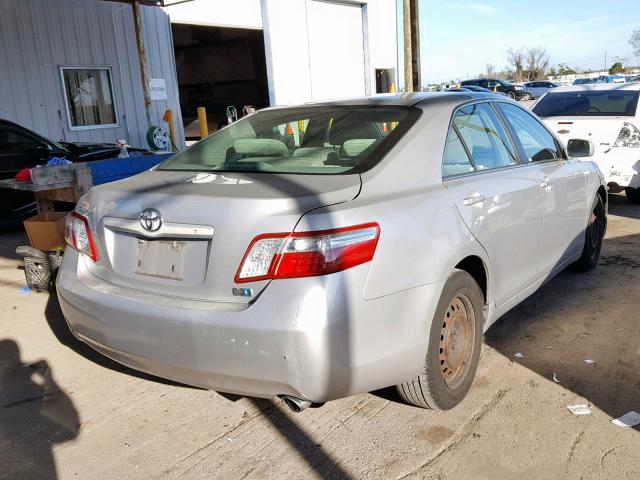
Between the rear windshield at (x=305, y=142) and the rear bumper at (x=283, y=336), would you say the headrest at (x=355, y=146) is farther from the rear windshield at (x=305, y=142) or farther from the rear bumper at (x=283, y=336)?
the rear bumper at (x=283, y=336)

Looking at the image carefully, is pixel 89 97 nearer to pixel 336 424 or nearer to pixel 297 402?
pixel 336 424

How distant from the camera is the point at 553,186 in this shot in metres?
4.14

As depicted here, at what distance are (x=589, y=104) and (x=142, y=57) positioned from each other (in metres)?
8.77

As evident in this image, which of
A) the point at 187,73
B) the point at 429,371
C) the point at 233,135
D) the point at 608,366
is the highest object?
the point at 187,73

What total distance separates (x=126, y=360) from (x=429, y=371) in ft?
4.78

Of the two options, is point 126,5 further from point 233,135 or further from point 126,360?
point 126,360

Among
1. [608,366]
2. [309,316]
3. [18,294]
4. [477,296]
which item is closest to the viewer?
[309,316]

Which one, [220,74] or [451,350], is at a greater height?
[220,74]

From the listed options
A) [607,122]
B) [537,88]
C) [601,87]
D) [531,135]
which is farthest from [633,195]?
[537,88]

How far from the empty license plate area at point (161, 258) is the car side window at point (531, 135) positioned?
8.13ft

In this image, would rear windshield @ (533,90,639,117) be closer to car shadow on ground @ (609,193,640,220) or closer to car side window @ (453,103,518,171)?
car shadow on ground @ (609,193,640,220)

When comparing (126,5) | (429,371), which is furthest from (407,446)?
(126,5)

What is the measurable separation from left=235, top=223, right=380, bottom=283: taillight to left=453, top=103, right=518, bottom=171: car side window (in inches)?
52.1

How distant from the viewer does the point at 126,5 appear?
42.8 ft
